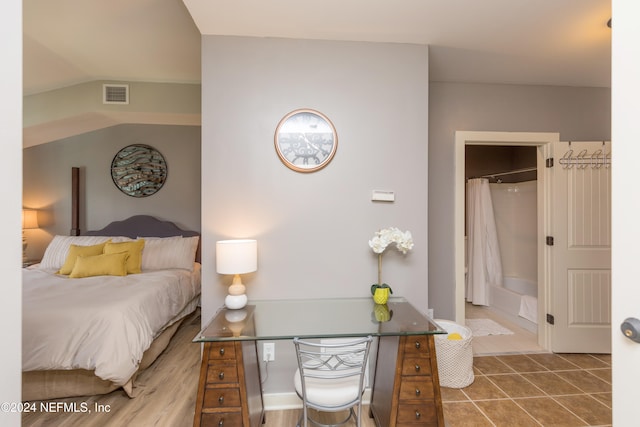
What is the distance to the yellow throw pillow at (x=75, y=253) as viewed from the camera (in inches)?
124

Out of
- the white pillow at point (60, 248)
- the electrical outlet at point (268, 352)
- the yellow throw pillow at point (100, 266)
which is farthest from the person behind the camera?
the white pillow at point (60, 248)

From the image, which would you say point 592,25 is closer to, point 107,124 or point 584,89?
point 584,89

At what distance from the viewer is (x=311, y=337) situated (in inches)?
59.2

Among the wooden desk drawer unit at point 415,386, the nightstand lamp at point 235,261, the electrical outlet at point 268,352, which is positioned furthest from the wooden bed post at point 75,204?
the wooden desk drawer unit at point 415,386

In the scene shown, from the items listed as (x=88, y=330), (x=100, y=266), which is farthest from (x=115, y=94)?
(x=88, y=330)

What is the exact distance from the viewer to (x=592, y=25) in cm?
Result: 205

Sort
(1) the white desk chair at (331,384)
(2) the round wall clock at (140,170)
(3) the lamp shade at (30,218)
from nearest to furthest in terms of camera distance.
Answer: (1) the white desk chair at (331,384) → (3) the lamp shade at (30,218) → (2) the round wall clock at (140,170)

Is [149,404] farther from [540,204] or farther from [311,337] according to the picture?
[540,204]

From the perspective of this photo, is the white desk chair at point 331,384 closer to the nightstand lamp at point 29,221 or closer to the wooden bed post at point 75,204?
the wooden bed post at point 75,204

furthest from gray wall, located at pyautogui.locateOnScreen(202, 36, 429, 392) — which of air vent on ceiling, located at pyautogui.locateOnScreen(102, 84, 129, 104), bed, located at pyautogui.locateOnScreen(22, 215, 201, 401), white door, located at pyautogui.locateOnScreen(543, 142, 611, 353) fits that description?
air vent on ceiling, located at pyautogui.locateOnScreen(102, 84, 129, 104)

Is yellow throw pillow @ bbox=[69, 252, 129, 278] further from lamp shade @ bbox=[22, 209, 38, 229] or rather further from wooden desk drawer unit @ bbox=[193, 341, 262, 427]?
wooden desk drawer unit @ bbox=[193, 341, 262, 427]

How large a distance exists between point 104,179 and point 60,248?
3.75 ft

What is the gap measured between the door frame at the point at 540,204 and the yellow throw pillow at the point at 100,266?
341 centimetres

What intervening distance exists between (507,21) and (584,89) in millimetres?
1717
